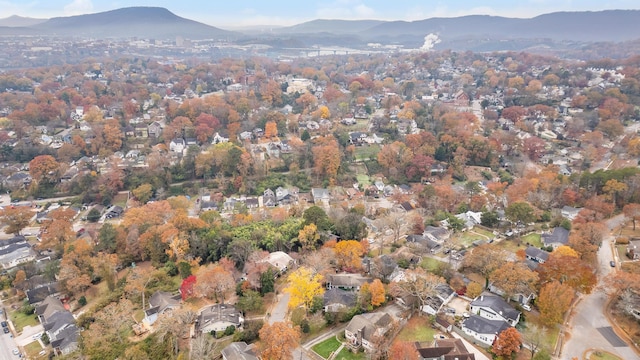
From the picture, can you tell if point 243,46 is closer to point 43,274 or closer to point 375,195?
point 375,195

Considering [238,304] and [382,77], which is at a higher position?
[382,77]

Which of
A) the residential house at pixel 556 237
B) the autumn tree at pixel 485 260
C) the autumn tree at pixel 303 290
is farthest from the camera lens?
the residential house at pixel 556 237

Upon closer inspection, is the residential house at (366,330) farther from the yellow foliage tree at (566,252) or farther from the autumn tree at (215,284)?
the yellow foliage tree at (566,252)

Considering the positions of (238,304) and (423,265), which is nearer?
(238,304)

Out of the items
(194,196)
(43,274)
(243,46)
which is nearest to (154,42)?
(243,46)

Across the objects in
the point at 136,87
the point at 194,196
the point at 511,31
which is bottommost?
the point at 194,196

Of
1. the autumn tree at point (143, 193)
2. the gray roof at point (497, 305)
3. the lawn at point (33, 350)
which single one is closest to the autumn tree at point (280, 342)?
the gray roof at point (497, 305)

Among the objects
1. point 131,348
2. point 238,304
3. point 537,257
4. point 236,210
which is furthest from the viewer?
point 236,210

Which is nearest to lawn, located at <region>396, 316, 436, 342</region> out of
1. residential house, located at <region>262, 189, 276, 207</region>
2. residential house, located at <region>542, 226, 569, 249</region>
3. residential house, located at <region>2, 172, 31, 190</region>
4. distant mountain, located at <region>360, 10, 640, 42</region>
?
residential house, located at <region>542, 226, 569, 249</region>
